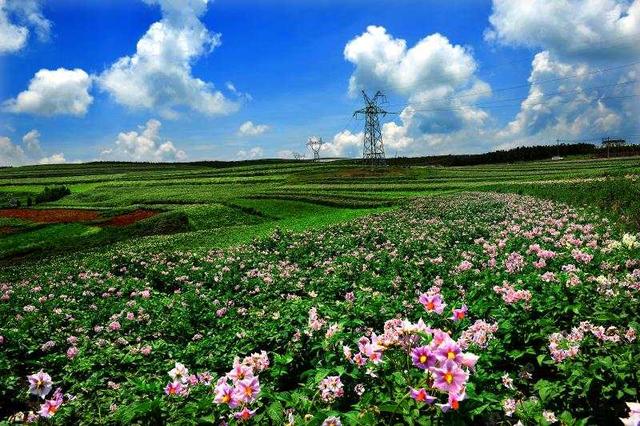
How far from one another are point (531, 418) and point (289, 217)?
108 ft

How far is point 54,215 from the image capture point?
43781 mm

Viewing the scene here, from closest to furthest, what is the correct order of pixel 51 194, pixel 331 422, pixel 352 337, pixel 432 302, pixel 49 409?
pixel 331 422, pixel 49 409, pixel 432 302, pixel 352 337, pixel 51 194

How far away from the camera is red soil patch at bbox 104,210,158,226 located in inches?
1422

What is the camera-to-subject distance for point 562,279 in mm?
5613

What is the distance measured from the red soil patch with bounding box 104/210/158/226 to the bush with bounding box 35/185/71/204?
2840 centimetres

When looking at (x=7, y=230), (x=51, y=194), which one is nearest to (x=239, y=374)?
(x=7, y=230)

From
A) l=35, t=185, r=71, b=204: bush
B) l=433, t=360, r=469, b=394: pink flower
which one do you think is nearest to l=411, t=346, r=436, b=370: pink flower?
l=433, t=360, r=469, b=394: pink flower

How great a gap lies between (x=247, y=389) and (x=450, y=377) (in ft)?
4.35

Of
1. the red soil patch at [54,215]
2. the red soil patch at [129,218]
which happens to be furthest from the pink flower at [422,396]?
the red soil patch at [54,215]

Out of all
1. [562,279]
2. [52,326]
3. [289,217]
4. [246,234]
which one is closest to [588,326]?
[562,279]

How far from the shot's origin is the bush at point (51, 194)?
202ft

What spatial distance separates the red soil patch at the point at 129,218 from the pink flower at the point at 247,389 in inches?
1391

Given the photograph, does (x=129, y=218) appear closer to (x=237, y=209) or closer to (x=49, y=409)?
(x=237, y=209)

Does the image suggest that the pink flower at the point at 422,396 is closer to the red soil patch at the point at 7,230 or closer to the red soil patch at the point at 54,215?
the red soil patch at the point at 7,230
